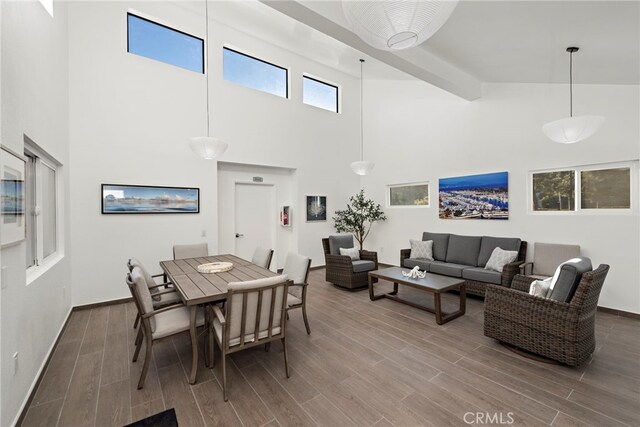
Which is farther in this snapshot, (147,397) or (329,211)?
(329,211)

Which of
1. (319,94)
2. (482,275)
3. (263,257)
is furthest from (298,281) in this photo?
(319,94)

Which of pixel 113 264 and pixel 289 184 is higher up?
pixel 289 184

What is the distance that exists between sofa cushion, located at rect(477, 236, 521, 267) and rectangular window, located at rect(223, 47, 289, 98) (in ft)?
16.2

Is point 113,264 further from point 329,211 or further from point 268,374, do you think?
point 329,211

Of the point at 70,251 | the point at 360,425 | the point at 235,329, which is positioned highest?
the point at 70,251

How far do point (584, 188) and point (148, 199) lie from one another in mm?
6676

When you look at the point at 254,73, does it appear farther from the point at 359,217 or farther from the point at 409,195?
the point at 409,195

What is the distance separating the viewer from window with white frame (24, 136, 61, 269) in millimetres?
2543

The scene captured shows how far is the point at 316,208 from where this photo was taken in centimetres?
651

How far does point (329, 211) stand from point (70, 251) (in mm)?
4784

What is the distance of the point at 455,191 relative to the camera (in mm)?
5375

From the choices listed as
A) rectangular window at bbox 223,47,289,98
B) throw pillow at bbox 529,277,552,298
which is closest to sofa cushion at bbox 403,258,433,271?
throw pillow at bbox 529,277,552,298

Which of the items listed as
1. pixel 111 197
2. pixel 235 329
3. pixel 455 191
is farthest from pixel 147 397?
pixel 455 191

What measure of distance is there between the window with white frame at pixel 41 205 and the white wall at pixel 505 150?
592 centimetres
